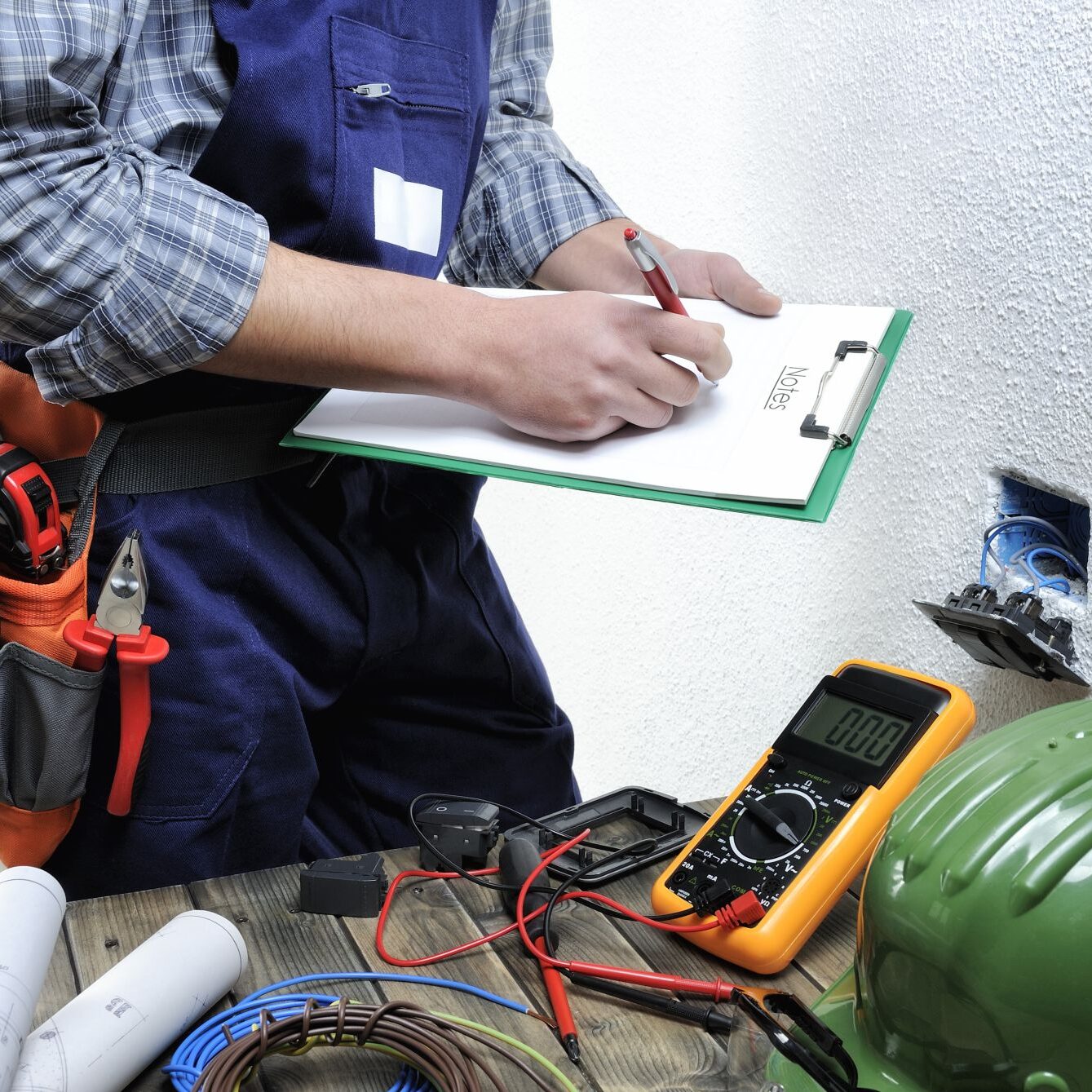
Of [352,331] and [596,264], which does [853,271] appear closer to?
[596,264]

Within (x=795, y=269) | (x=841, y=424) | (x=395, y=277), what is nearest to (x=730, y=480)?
(x=841, y=424)

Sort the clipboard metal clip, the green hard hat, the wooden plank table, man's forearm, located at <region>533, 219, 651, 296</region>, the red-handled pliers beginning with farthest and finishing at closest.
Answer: man's forearm, located at <region>533, 219, 651, 296</region> < the red-handled pliers < the clipboard metal clip < the wooden plank table < the green hard hat

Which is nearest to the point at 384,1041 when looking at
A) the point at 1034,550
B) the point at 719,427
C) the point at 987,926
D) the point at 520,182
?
the point at 987,926

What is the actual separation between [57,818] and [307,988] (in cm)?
30

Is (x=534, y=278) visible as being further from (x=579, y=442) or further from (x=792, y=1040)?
(x=792, y=1040)

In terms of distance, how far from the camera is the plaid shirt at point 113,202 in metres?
0.63

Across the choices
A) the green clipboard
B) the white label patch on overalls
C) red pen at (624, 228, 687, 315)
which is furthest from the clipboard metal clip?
the white label patch on overalls

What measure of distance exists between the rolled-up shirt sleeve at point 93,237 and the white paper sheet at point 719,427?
0.12 metres

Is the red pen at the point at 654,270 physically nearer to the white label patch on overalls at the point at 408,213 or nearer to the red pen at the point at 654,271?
the red pen at the point at 654,271

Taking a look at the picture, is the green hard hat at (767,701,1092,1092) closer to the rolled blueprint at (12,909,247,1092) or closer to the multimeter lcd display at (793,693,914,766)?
the multimeter lcd display at (793,693,914,766)

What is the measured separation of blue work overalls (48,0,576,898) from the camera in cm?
77

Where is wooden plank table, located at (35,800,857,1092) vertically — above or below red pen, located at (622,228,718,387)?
below

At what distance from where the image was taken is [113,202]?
2.14ft

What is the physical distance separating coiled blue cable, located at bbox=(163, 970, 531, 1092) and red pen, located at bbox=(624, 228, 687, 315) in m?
0.43
